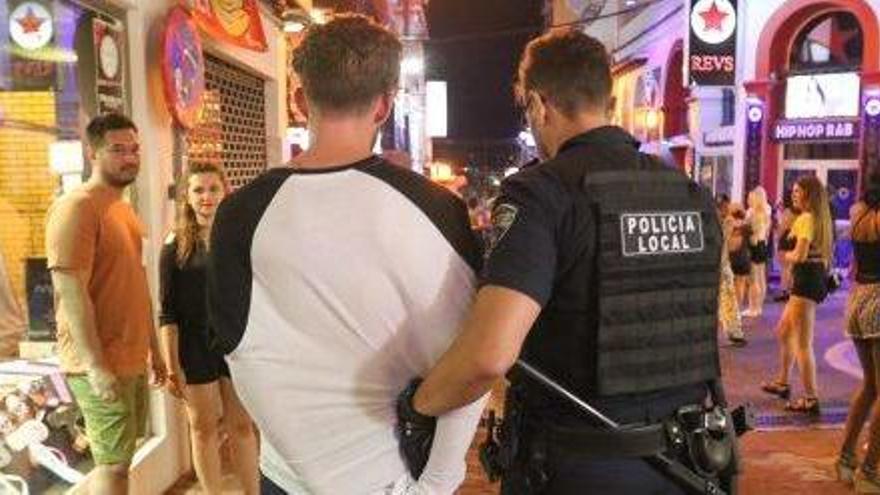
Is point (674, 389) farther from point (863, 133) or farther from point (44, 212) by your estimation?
point (863, 133)

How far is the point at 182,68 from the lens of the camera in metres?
5.70

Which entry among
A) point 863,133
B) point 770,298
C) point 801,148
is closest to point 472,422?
point 770,298

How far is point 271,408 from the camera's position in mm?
2002

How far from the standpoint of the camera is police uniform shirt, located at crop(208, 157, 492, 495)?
187 centimetres

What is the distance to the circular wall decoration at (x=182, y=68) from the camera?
17.9ft

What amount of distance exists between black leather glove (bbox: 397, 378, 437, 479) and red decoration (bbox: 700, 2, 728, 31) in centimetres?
1851

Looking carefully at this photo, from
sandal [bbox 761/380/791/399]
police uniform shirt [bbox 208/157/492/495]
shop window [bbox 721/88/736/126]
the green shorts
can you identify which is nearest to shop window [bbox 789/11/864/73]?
shop window [bbox 721/88/736/126]

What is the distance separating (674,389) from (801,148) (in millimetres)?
17703

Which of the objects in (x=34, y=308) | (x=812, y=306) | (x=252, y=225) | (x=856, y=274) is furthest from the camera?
(x=812, y=306)

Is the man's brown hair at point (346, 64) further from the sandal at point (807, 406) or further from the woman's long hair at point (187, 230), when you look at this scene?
the sandal at point (807, 406)

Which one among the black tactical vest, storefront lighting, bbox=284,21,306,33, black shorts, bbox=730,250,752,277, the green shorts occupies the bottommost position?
black shorts, bbox=730,250,752,277

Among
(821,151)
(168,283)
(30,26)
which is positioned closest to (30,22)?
(30,26)

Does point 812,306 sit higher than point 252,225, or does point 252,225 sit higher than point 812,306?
point 252,225

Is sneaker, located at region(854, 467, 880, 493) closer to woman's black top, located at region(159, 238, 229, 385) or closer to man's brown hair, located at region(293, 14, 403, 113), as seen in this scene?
woman's black top, located at region(159, 238, 229, 385)
